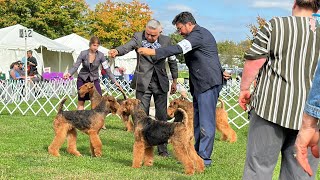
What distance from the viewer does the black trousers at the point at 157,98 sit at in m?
6.25

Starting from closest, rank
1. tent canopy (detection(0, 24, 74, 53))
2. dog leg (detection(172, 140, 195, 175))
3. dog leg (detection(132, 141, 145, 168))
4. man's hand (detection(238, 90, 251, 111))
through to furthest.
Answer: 1. man's hand (detection(238, 90, 251, 111))
2. dog leg (detection(172, 140, 195, 175))
3. dog leg (detection(132, 141, 145, 168))
4. tent canopy (detection(0, 24, 74, 53))

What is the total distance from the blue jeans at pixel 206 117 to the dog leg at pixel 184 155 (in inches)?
18.9

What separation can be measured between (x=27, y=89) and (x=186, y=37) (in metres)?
10.1

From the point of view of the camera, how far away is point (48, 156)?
6.06m

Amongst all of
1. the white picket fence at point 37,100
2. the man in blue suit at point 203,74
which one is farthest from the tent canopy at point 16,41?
the man in blue suit at point 203,74

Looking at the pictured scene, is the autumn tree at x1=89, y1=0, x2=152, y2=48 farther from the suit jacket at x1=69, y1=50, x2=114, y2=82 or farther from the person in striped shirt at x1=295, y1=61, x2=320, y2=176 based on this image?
the person in striped shirt at x1=295, y1=61, x2=320, y2=176

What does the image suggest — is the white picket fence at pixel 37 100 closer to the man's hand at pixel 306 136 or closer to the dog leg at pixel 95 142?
the dog leg at pixel 95 142

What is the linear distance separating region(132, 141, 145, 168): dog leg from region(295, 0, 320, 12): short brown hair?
279 cm

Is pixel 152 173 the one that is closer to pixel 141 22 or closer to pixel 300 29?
pixel 300 29

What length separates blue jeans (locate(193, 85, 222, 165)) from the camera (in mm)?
5434

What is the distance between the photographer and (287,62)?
2990 millimetres

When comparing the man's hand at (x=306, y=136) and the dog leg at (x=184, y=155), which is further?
the dog leg at (x=184, y=155)

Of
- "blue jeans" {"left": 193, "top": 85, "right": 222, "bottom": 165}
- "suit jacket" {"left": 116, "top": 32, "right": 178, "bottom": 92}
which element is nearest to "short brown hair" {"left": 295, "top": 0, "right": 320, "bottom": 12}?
"blue jeans" {"left": 193, "top": 85, "right": 222, "bottom": 165}

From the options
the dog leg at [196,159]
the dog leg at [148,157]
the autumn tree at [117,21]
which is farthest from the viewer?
the autumn tree at [117,21]
